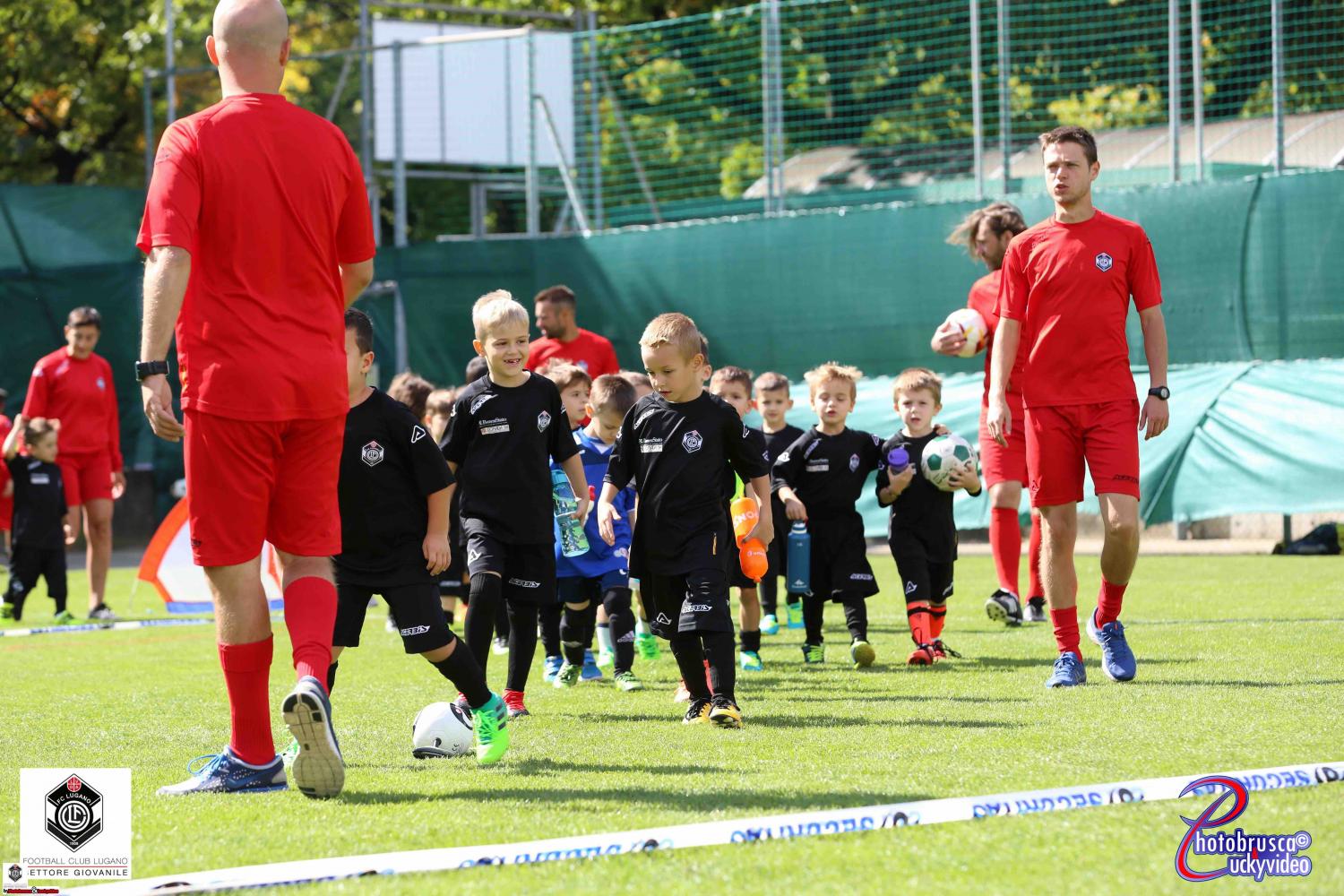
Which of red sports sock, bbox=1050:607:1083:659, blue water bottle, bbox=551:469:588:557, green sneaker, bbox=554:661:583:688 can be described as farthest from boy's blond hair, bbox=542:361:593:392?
red sports sock, bbox=1050:607:1083:659

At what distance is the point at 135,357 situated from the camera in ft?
58.0

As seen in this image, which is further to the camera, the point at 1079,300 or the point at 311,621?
the point at 1079,300

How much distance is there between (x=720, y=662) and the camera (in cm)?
593

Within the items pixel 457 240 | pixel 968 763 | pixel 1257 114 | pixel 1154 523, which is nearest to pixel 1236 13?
pixel 1257 114

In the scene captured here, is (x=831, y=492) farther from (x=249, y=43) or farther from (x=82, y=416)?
(x=82, y=416)

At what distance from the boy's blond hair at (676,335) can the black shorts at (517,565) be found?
901 mm

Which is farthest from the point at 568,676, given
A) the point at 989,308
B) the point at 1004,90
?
the point at 1004,90

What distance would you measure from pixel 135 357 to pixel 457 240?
12.3 ft

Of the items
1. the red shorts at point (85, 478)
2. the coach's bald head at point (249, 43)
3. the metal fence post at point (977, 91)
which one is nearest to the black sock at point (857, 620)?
the coach's bald head at point (249, 43)

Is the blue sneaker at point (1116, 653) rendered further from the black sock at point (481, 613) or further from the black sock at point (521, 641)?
the black sock at point (481, 613)

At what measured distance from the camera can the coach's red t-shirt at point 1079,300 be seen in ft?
21.2

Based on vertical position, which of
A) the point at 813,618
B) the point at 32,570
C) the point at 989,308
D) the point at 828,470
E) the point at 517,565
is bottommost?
the point at 32,570

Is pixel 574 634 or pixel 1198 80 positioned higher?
pixel 1198 80

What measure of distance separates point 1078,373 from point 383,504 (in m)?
2.71
